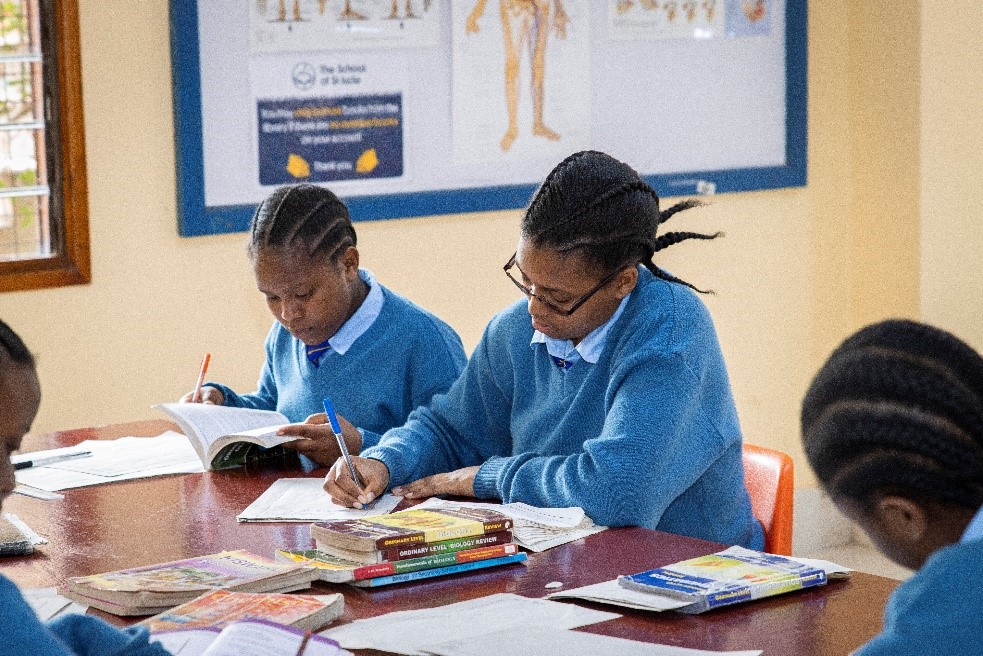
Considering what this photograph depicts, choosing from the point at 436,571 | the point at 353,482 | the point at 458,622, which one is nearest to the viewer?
the point at 458,622

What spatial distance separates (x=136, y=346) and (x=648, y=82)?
1785mm

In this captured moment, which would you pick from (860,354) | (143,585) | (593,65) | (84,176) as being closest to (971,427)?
(860,354)

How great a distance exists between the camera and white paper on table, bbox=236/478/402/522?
7.68 ft

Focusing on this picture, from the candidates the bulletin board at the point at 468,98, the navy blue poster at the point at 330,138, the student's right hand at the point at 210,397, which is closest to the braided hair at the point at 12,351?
the student's right hand at the point at 210,397

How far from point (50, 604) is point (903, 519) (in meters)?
1.13

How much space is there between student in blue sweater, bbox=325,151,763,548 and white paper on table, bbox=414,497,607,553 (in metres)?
0.03

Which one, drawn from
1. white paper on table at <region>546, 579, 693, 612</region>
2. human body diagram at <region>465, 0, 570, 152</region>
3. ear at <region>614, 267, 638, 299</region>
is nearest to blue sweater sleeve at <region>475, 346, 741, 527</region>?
ear at <region>614, 267, 638, 299</region>

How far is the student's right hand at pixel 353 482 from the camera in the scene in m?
2.41

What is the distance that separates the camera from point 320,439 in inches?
106

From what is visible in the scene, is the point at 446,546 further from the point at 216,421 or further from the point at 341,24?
the point at 341,24

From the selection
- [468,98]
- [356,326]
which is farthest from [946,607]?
[468,98]

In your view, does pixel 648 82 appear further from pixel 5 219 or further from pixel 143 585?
pixel 143 585

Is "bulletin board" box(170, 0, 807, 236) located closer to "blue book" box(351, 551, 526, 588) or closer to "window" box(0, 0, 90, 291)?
"window" box(0, 0, 90, 291)

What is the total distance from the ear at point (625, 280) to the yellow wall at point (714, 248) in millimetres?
1679
